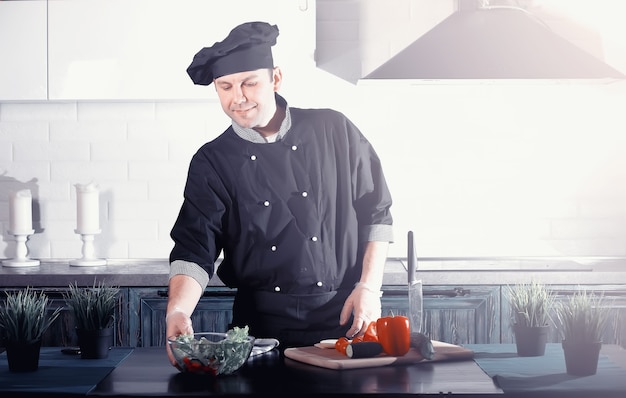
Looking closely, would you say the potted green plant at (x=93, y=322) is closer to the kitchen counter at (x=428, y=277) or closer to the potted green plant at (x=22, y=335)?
the potted green plant at (x=22, y=335)

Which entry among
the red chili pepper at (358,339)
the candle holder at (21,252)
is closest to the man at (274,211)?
the red chili pepper at (358,339)

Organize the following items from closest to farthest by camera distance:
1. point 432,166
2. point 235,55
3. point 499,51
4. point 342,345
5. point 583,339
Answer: point 583,339 < point 342,345 < point 235,55 < point 499,51 < point 432,166

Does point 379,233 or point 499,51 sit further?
point 499,51

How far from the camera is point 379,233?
2902 mm

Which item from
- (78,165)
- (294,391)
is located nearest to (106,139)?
(78,165)

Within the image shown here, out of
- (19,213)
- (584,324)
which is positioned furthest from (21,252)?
(584,324)

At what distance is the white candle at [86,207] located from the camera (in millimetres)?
4031

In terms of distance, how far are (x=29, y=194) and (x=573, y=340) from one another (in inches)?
109

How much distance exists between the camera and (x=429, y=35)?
3.32 meters

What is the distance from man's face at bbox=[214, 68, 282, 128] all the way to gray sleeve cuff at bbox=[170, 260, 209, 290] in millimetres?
492

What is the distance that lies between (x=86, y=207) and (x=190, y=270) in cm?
155

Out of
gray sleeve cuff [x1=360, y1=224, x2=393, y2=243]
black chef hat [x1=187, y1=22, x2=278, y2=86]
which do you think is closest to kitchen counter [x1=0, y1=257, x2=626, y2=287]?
gray sleeve cuff [x1=360, y1=224, x2=393, y2=243]

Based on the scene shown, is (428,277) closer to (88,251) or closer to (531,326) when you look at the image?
(531,326)

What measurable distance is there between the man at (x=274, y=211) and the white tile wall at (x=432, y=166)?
4.10 feet
